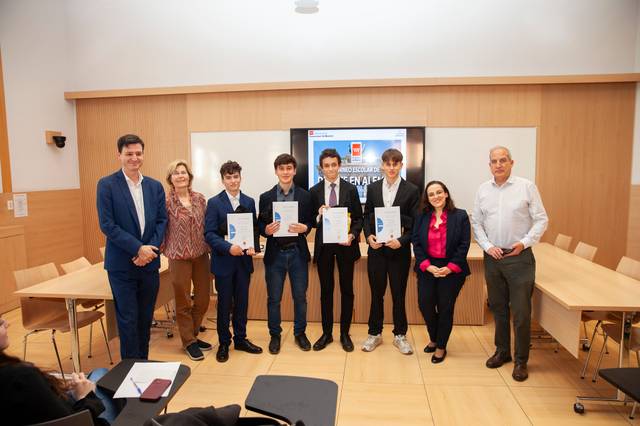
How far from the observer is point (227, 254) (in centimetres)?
350

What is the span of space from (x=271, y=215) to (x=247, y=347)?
1.22 metres

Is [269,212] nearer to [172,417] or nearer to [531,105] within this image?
Answer: [172,417]

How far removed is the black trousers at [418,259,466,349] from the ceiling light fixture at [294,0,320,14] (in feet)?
11.2

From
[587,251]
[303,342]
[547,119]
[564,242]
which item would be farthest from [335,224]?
[547,119]

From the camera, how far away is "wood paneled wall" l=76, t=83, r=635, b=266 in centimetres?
514

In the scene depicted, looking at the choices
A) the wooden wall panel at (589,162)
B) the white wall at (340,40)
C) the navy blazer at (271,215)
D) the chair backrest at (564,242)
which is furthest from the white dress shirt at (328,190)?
the wooden wall panel at (589,162)

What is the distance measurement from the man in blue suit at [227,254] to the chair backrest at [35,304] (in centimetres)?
134

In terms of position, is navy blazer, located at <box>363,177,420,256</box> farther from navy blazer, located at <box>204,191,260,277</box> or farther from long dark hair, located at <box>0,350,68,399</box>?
long dark hair, located at <box>0,350,68,399</box>

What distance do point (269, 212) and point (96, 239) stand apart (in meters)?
3.97

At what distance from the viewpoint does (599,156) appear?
518 centimetres

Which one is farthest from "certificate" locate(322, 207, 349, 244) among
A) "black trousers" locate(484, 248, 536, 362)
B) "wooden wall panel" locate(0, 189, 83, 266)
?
"wooden wall panel" locate(0, 189, 83, 266)

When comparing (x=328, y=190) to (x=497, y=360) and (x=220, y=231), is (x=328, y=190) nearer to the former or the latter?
(x=220, y=231)

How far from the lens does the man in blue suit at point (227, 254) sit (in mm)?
3432

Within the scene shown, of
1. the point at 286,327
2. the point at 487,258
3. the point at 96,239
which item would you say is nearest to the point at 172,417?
the point at 487,258
